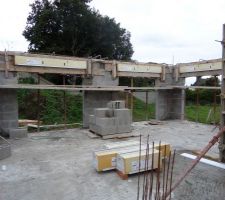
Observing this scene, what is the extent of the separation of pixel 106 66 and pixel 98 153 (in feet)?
25.1

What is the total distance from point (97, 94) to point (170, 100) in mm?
5567

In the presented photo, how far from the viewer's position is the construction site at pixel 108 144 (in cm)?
583

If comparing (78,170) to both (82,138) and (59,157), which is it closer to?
(59,157)

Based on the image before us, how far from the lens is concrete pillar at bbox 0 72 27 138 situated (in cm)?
1128

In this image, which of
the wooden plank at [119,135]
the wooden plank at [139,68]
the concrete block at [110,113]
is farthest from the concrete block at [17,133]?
the wooden plank at [139,68]

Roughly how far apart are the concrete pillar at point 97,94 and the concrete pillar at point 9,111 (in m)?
3.44

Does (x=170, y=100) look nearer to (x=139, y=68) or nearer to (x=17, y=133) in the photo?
(x=139, y=68)

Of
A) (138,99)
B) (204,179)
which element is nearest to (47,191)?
(204,179)

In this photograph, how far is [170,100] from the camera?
17.0 m

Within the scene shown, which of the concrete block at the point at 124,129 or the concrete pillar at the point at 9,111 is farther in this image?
the concrete block at the point at 124,129

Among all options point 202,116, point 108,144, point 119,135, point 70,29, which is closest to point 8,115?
point 119,135

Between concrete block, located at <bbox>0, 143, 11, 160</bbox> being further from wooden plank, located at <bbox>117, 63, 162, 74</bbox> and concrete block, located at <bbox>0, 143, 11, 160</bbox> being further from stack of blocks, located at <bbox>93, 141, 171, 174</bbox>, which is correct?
wooden plank, located at <bbox>117, 63, 162, 74</bbox>

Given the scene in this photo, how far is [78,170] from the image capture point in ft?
23.9

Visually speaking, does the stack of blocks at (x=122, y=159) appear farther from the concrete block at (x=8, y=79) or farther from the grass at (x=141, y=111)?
the grass at (x=141, y=111)
